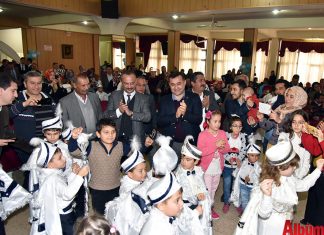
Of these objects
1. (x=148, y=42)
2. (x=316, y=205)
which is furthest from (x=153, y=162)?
(x=148, y=42)

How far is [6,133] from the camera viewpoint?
A: 8.46 ft

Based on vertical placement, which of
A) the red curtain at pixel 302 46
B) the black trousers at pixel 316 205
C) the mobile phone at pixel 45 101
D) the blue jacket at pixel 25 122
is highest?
the red curtain at pixel 302 46

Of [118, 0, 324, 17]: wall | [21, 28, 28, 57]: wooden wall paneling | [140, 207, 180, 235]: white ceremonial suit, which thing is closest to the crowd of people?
[140, 207, 180, 235]: white ceremonial suit

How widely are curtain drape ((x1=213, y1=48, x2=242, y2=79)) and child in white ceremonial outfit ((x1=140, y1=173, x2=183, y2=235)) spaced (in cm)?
1481

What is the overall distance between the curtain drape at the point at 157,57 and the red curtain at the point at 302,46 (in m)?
6.08

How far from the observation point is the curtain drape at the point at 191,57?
51.1ft

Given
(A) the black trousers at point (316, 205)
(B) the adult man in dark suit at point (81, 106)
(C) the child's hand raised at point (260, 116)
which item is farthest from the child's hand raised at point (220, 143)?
(B) the adult man in dark suit at point (81, 106)

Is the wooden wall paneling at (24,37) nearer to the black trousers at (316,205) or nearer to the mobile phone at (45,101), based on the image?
the mobile phone at (45,101)

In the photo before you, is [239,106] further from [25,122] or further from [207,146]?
[25,122]

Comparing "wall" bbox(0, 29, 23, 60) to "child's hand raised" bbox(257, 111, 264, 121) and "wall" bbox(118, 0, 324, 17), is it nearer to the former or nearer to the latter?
"wall" bbox(118, 0, 324, 17)

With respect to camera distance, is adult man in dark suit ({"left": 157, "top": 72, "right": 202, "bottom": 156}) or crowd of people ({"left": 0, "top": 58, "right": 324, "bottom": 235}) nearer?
crowd of people ({"left": 0, "top": 58, "right": 324, "bottom": 235})

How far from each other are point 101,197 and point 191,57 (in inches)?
549

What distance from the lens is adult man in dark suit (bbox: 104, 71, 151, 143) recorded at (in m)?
3.10

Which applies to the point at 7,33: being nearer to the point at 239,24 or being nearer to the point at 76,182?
the point at 239,24
